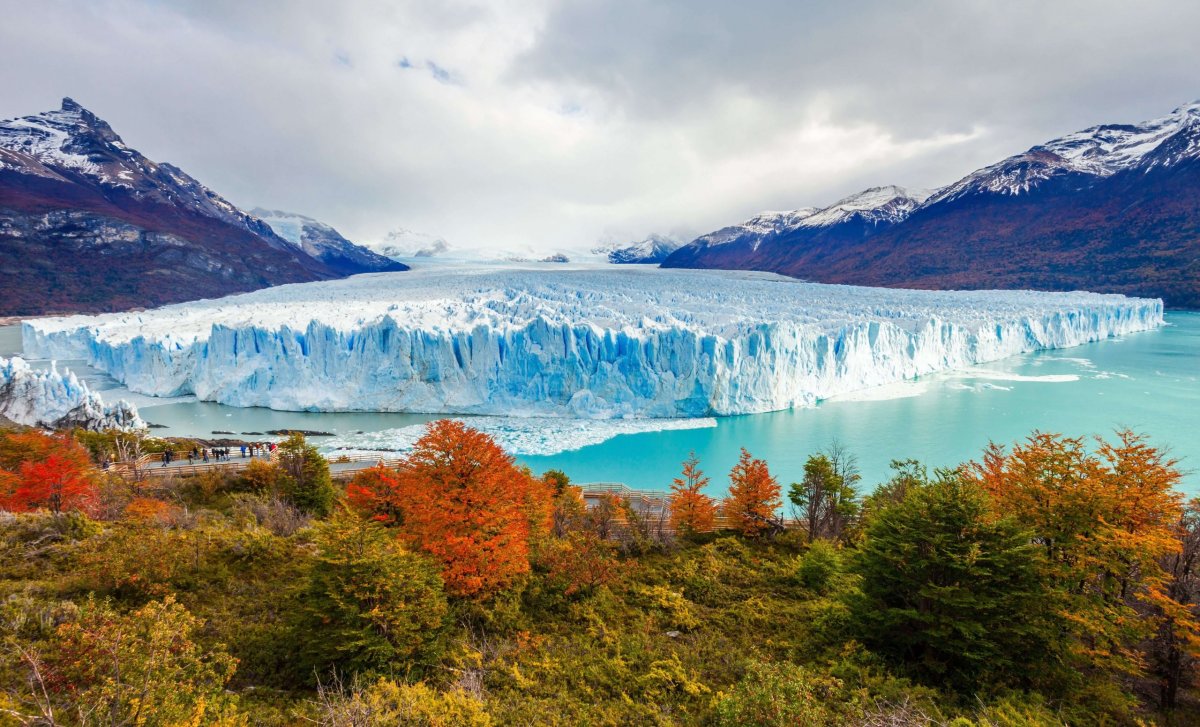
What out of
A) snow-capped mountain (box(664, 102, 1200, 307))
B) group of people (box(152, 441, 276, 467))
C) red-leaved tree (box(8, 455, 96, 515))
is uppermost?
snow-capped mountain (box(664, 102, 1200, 307))

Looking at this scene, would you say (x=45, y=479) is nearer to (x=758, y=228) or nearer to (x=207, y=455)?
(x=207, y=455)

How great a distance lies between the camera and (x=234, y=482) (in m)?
12.9

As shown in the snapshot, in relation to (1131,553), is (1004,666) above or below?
below

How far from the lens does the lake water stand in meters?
17.6

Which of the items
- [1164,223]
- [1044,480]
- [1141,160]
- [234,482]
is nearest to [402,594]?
[1044,480]

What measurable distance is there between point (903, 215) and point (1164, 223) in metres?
40.0

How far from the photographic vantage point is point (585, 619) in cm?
680

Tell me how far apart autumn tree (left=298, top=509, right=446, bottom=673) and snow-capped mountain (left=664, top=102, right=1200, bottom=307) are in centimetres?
7686

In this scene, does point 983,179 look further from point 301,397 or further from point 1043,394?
point 301,397

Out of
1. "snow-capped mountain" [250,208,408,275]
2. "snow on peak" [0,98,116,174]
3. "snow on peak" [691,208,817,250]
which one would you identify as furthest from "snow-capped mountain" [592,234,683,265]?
"snow on peak" [0,98,116,174]

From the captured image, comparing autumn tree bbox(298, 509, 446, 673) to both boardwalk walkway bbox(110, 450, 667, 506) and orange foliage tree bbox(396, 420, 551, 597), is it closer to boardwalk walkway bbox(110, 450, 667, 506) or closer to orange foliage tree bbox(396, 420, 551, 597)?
orange foliage tree bbox(396, 420, 551, 597)

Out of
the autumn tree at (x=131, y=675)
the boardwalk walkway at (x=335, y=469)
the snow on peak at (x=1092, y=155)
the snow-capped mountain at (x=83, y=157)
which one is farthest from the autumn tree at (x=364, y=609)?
the snow on peak at (x=1092, y=155)

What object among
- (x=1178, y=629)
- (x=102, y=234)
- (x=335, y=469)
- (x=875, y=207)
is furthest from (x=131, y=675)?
(x=875, y=207)

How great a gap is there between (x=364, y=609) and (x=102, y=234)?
82.2m
